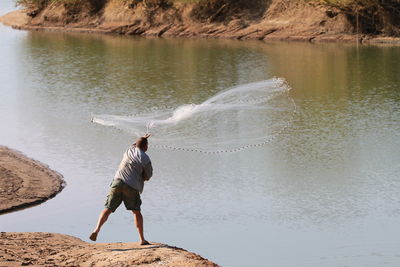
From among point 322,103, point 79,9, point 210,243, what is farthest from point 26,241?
point 79,9

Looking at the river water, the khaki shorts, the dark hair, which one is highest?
the dark hair

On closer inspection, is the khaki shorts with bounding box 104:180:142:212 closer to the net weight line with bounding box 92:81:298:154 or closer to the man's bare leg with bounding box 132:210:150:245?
the man's bare leg with bounding box 132:210:150:245

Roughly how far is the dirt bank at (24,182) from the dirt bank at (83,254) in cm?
226

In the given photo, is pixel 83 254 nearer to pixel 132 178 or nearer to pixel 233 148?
pixel 132 178

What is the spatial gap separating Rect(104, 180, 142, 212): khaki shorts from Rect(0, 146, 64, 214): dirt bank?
2928 millimetres

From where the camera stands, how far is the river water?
39.8 ft

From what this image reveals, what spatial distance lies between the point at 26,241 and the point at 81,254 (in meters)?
1.01

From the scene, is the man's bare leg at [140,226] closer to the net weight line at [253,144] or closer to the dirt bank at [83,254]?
the dirt bank at [83,254]

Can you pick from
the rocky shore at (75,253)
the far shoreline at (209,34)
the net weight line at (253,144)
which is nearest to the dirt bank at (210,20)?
the far shoreline at (209,34)

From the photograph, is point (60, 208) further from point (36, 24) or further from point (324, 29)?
point (36, 24)

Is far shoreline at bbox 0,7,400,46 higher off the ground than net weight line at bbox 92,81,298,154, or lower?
higher

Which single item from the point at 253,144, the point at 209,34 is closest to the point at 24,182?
the point at 253,144

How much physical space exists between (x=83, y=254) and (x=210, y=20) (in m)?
30.7

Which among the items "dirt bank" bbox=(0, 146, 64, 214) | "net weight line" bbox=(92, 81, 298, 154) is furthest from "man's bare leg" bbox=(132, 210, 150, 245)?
"net weight line" bbox=(92, 81, 298, 154)
